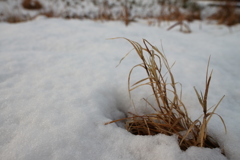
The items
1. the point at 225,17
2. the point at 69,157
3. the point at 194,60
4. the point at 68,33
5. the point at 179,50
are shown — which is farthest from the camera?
the point at 225,17

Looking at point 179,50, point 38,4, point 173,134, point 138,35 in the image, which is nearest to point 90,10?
point 38,4

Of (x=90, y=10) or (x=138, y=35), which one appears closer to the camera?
(x=138, y=35)

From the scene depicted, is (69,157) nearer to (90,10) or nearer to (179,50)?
(179,50)

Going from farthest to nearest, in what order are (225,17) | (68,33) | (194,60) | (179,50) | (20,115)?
(225,17), (68,33), (179,50), (194,60), (20,115)

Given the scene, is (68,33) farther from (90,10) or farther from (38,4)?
(38,4)

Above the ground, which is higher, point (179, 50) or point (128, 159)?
point (179, 50)

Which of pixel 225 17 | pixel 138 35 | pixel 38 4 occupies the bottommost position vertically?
pixel 138 35
